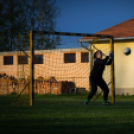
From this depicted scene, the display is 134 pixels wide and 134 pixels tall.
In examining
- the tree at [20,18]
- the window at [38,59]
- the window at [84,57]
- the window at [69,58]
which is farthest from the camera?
the tree at [20,18]

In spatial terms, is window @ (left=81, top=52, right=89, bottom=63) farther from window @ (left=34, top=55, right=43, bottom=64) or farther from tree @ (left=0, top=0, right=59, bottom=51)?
tree @ (left=0, top=0, right=59, bottom=51)

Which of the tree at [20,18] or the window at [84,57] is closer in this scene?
the window at [84,57]

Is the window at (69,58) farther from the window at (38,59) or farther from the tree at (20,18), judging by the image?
the tree at (20,18)

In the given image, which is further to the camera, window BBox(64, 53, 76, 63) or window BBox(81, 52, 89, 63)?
window BBox(64, 53, 76, 63)

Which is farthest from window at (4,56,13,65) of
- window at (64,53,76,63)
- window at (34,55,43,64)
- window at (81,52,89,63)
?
window at (81,52,89,63)

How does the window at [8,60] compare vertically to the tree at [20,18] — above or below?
below

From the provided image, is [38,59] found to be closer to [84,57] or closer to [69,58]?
[69,58]

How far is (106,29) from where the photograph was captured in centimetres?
1961

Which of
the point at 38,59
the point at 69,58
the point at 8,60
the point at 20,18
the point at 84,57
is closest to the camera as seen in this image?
the point at 84,57

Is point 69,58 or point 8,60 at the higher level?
point 8,60

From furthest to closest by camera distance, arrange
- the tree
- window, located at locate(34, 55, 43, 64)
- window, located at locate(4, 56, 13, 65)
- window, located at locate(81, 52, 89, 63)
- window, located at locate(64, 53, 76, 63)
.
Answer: the tree, window, located at locate(4, 56, 13, 65), window, located at locate(34, 55, 43, 64), window, located at locate(64, 53, 76, 63), window, located at locate(81, 52, 89, 63)

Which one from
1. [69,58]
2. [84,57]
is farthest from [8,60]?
[84,57]

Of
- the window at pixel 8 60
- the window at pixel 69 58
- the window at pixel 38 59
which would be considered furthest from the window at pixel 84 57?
the window at pixel 8 60

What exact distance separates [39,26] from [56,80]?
1377 cm
